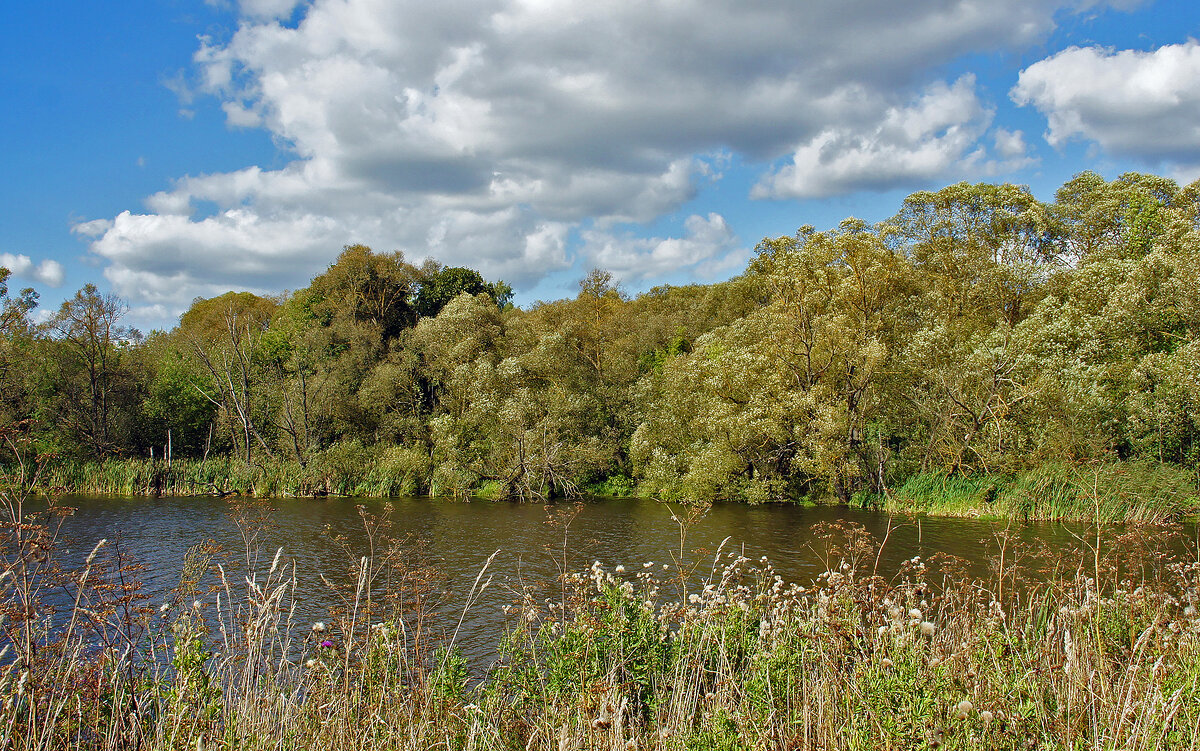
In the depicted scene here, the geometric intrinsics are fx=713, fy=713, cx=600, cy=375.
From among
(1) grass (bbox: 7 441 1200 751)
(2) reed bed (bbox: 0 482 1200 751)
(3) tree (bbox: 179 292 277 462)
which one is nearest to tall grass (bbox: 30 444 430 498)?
(3) tree (bbox: 179 292 277 462)

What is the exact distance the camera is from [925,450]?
102ft

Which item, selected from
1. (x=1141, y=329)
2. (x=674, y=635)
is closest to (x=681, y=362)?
(x=1141, y=329)

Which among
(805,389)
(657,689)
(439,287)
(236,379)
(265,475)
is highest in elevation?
(439,287)

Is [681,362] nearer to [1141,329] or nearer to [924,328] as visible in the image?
[924,328]

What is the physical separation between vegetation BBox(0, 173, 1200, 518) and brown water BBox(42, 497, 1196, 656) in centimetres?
278

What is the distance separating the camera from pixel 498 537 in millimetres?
24750

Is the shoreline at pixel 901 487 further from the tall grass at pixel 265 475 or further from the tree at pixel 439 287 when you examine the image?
the tree at pixel 439 287

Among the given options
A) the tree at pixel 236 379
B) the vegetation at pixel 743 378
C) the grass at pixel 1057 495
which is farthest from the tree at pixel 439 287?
the grass at pixel 1057 495

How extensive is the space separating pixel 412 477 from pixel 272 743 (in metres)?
34.1

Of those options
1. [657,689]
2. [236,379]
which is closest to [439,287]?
[236,379]

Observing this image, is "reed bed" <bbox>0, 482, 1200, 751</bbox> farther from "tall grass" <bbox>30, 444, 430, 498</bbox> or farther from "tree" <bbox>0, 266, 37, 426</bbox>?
"tree" <bbox>0, 266, 37, 426</bbox>

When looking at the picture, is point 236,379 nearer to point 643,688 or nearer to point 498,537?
point 498,537

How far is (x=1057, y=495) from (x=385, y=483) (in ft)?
99.8

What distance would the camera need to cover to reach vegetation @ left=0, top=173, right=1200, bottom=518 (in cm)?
2769
